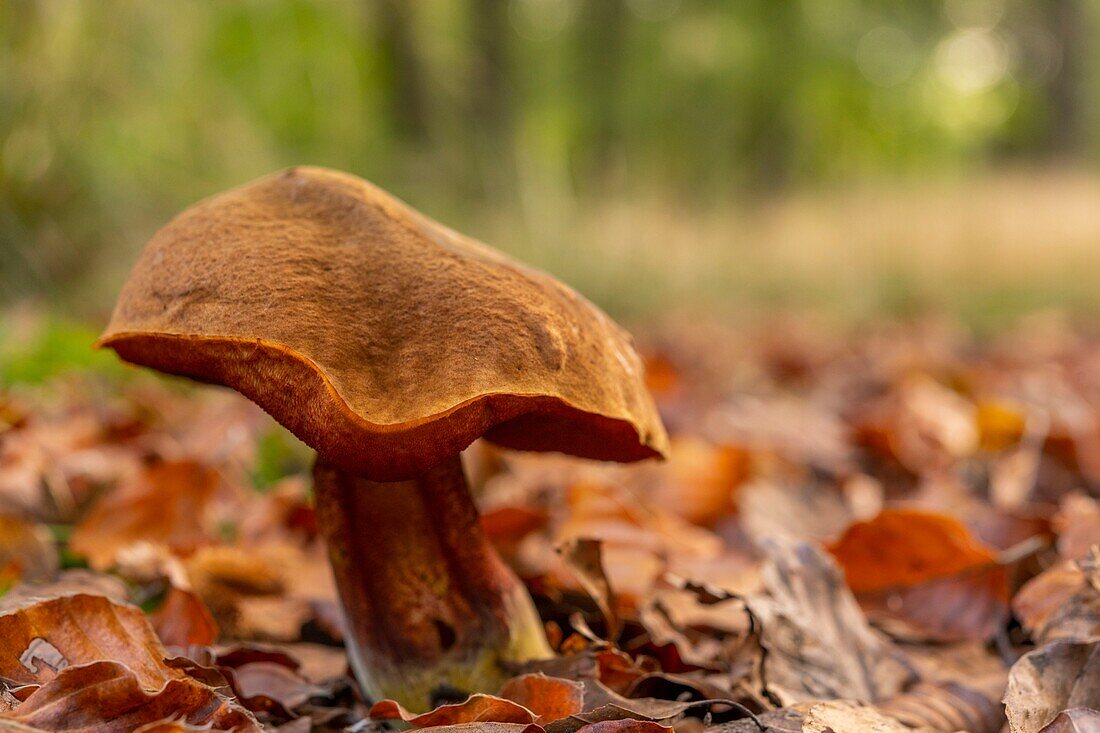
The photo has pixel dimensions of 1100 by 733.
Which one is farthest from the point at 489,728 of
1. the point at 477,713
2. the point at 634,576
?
the point at 634,576

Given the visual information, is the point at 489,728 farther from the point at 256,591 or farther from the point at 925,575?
the point at 925,575

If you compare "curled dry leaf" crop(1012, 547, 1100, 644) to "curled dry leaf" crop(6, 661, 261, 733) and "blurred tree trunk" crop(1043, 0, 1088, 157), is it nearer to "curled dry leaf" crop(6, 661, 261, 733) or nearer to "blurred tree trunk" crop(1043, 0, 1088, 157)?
"curled dry leaf" crop(6, 661, 261, 733)

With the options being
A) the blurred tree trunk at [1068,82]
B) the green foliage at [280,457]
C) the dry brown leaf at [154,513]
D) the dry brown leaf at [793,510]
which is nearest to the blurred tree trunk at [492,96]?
the green foliage at [280,457]

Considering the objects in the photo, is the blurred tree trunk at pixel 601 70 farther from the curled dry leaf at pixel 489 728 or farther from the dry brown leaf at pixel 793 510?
the curled dry leaf at pixel 489 728

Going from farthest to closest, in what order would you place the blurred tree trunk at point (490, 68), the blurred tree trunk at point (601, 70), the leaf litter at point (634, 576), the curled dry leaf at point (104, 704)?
the blurred tree trunk at point (601, 70) → the blurred tree trunk at point (490, 68) → the leaf litter at point (634, 576) → the curled dry leaf at point (104, 704)

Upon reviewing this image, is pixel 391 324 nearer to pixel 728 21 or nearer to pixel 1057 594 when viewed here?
pixel 1057 594

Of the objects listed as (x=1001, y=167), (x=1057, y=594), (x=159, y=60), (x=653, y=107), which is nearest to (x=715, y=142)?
(x=653, y=107)

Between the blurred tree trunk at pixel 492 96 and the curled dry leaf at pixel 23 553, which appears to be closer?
the curled dry leaf at pixel 23 553
